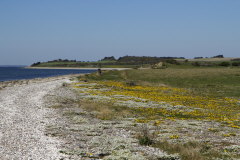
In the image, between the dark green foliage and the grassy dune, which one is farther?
the dark green foliage

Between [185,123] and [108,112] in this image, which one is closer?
[185,123]

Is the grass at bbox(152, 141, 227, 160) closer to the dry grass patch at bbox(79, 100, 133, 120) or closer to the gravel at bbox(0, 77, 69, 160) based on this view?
the gravel at bbox(0, 77, 69, 160)

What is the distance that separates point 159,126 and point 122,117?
17.6 ft

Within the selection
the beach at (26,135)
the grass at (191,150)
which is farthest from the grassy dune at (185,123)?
the beach at (26,135)

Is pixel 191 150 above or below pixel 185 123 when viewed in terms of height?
above

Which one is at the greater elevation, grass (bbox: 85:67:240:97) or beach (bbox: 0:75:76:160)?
beach (bbox: 0:75:76:160)

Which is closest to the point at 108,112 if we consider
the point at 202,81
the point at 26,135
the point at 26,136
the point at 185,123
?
the point at 185,123

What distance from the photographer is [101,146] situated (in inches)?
686

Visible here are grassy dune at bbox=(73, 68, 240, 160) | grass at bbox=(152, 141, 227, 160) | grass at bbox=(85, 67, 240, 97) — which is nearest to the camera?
grass at bbox=(152, 141, 227, 160)

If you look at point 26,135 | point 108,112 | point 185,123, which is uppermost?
point 26,135

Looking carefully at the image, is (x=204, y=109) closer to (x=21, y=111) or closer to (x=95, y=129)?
(x=95, y=129)

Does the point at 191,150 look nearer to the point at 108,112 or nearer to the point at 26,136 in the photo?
the point at 26,136

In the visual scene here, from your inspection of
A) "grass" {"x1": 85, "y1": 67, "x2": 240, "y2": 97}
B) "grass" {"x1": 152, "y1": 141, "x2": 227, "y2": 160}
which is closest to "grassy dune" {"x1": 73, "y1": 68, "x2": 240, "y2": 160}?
"grass" {"x1": 152, "y1": 141, "x2": 227, "y2": 160}

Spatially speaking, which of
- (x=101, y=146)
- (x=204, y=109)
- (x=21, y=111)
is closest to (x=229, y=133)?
(x=101, y=146)
